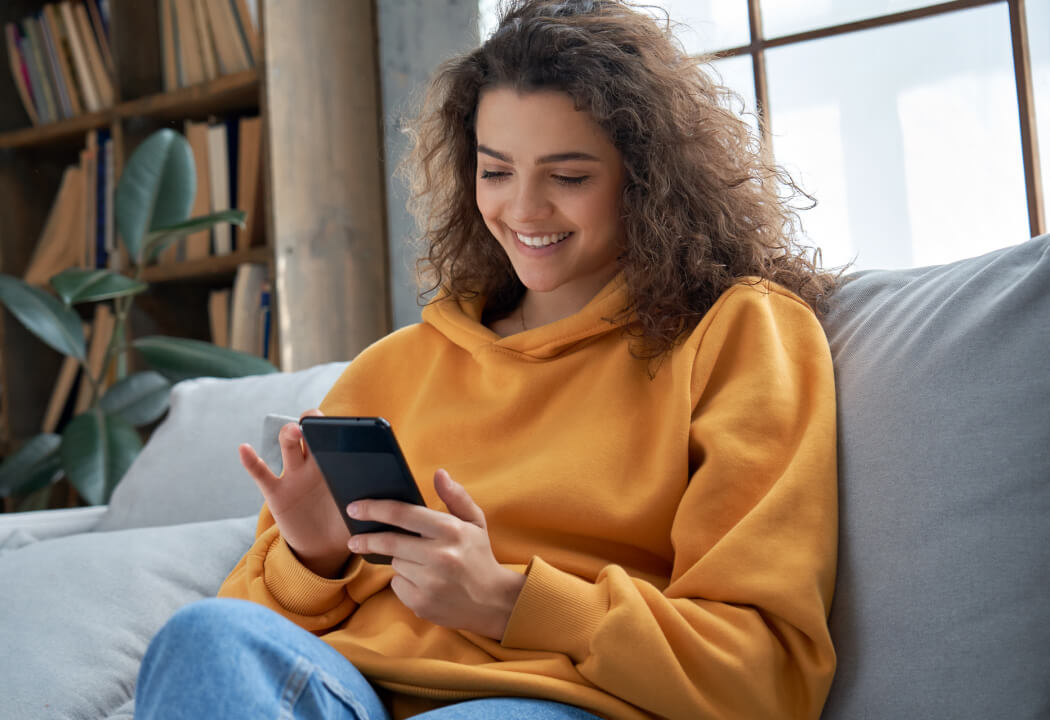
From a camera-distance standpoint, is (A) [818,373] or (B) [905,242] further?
(B) [905,242]

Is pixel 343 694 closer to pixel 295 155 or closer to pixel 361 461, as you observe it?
pixel 361 461

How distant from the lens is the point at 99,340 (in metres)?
2.75

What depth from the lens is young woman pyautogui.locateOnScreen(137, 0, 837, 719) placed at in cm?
81

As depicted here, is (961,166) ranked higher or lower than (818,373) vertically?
higher

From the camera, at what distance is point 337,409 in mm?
1176

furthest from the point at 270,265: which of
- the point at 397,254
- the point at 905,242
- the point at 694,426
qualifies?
the point at 694,426

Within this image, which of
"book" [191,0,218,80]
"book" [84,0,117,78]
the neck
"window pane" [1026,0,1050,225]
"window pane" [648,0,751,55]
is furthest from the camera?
"book" [84,0,117,78]

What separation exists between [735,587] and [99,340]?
237cm

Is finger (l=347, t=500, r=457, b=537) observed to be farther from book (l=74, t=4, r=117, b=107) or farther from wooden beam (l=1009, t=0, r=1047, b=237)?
book (l=74, t=4, r=117, b=107)

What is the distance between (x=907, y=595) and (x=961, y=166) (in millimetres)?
1300

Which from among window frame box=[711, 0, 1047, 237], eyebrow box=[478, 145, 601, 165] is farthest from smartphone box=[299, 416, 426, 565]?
window frame box=[711, 0, 1047, 237]

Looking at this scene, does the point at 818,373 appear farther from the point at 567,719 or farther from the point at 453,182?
the point at 453,182

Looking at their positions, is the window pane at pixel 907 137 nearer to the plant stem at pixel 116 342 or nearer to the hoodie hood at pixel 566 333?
the hoodie hood at pixel 566 333

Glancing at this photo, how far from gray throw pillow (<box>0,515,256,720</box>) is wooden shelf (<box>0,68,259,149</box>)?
4.52 feet
